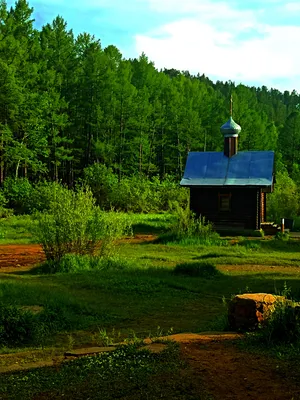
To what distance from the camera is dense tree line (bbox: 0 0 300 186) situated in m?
43.8

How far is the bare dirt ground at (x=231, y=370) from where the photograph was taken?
4.71 m

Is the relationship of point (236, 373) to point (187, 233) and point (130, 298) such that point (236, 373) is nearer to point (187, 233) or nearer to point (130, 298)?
point (130, 298)

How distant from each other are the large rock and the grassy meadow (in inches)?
17.1

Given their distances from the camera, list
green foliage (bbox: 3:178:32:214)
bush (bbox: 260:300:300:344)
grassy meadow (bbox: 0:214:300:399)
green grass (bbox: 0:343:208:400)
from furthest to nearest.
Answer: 1. green foliage (bbox: 3:178:32:214)
2. bush (bbox: 260:300:300:344)
3. grassy meadow (bbox: 0:214:300:399)
4. green grass (bbox: 0:343:208:400)

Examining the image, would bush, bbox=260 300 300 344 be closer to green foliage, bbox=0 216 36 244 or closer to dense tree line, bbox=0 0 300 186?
green foliage, bbox=0 216 36 244

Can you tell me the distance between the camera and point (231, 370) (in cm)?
531

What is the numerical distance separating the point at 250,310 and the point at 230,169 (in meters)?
22.7

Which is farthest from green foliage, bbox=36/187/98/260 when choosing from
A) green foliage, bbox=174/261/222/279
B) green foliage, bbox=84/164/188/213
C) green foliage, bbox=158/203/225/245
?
green foliage, bbox=84/164/188/213

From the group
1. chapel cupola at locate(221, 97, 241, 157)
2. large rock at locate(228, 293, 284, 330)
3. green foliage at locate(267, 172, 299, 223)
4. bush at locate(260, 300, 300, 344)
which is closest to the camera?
bush at locate(260, 300, 300, 344)

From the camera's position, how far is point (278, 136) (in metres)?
75.6

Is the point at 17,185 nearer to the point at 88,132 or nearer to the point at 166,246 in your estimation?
the point at 88,132

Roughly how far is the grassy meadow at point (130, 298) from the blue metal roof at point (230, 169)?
8446 millimetres

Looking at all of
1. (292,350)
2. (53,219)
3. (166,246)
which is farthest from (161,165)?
(292,350)

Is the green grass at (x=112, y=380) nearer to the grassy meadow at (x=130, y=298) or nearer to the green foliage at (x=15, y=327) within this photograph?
the grassy meadow at (x=130, y=298)
